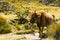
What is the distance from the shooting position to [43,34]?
50.0 feet

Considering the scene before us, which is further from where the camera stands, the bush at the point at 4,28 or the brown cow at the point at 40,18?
the bush at the point at 4,28

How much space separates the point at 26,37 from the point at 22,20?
8.21m

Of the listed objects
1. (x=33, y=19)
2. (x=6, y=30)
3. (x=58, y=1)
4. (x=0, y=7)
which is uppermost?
(x=33, y=19)

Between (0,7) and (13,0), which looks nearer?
(0,7)

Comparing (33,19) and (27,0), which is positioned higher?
(33,19)

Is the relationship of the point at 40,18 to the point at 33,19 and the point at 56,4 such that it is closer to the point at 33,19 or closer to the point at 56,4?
the point at 33,19

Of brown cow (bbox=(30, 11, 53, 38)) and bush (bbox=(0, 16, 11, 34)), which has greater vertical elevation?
brown cow (bbox=(30, 11, 53, 38))

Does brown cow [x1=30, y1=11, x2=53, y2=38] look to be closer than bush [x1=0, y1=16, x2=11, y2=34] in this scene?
Yes

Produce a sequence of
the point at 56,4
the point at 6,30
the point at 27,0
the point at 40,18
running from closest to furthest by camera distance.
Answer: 1. the point at 40,18
2. the point at 6,30
3. the point at 56,4
4. the point at 27,0

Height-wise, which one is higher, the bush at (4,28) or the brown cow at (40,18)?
the brown cow at (40,18)

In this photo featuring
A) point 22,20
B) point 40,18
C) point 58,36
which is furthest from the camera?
point 22,20

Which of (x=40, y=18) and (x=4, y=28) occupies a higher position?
(x=40, y=18)

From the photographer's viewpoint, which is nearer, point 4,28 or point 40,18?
point 40,18

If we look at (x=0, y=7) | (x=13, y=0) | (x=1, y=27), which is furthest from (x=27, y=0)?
(x=1, y=27)
